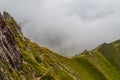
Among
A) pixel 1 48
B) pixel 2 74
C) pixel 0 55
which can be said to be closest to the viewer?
pixel 2 74

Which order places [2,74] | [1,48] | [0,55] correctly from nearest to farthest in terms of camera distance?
[2,74] < [0,55] < [1,48]

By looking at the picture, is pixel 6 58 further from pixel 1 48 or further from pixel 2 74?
pixel 2 74

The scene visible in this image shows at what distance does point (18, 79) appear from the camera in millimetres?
185375

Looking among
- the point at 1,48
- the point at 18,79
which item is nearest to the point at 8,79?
the point at 18,79

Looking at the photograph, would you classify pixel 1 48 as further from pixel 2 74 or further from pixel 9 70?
pixel 2 74

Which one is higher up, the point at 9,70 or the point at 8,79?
the point at 9,70

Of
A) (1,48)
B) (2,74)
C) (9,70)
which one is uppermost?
(1,48)

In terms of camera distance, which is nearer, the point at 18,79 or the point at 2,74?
the point at 2,74

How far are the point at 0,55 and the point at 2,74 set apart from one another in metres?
Result: 30.0

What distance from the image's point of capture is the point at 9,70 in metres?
187

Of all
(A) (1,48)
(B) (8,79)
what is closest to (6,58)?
(A) (1,48)

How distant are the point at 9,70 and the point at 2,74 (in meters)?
33.2

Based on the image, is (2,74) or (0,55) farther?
(0,55)

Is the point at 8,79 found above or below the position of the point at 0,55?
below
